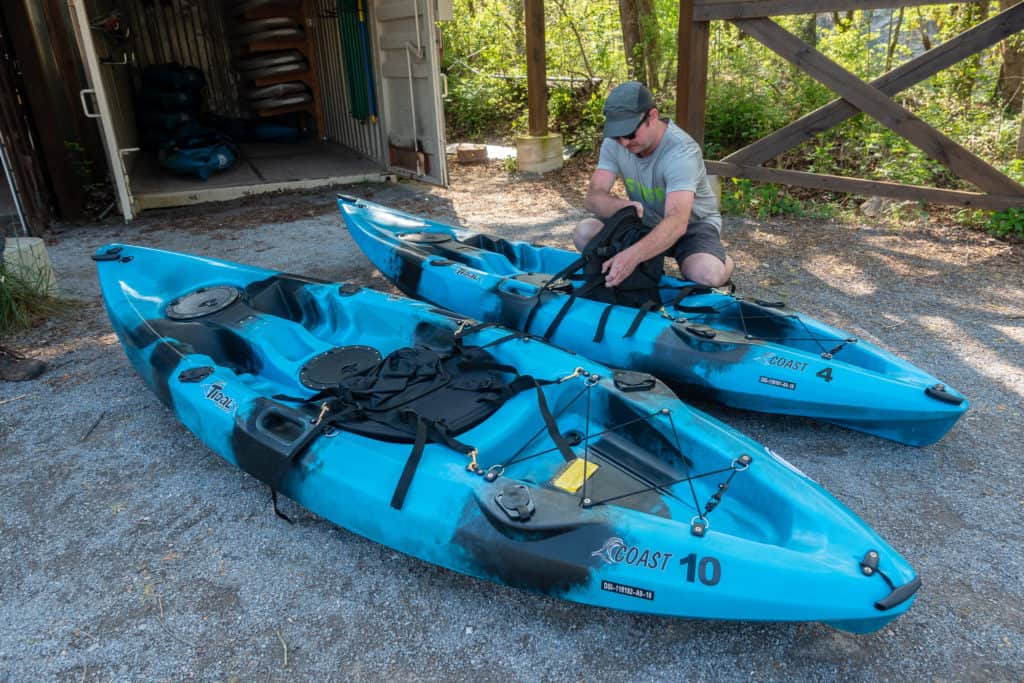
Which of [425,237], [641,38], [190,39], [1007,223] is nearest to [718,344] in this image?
[425,237]

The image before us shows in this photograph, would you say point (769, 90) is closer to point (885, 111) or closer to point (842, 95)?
point (842, 95)

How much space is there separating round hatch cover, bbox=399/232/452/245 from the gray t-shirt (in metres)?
1.26

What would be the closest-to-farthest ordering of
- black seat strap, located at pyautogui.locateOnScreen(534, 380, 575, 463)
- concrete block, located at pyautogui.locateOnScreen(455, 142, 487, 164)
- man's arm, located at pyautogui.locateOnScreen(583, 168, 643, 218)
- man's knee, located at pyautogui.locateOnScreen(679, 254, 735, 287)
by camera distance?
black seat strap, located at pyautogui.locateOnScreen(534, 380, 575, 463)
man's knee, located at pyautogui.locateOnScreen(679, 254, 735, 287)
man's arm, located at pyautogui.locateOnScreen(583, 168, 643, 218)
concrete block, located at pyautogui.locateOnScreen(455, 142, 487, 164)

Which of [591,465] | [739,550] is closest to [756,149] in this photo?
[591,465]

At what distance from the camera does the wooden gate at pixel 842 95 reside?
206 inches

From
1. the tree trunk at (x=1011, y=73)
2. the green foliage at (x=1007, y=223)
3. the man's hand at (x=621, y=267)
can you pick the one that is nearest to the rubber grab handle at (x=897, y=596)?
the man's hand at (x=621, y=267)

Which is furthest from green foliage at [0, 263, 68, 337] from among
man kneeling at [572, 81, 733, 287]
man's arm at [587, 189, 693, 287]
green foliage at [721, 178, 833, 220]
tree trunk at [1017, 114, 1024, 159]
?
tree trunk at [1017, 114, 1024, 159]

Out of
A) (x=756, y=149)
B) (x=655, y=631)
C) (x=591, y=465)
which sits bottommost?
(x=655, y=631)

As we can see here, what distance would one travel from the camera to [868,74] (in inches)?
322

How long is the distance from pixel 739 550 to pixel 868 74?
26.4ft

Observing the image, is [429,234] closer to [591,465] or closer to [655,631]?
[591,465]

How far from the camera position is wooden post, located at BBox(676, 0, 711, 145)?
6.27 metres

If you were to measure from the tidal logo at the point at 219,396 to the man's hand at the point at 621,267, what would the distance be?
1.91 m

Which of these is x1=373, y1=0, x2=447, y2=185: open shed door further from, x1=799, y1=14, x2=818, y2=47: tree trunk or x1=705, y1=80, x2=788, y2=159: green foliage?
x1=799, y1=14, x2=818, y2=47: tree trunk
